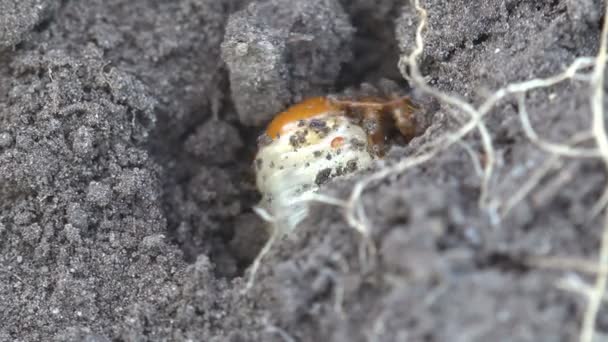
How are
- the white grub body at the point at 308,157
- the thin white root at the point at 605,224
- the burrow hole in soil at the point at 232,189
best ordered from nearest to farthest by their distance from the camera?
the thin white root at the point at 605,224
the white grub body at the point at 308,157
the burrow hole in soil at the point at 232,189

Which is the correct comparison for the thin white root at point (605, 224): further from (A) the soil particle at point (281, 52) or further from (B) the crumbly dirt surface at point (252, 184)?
(A) the soil particle at point (281, 52)

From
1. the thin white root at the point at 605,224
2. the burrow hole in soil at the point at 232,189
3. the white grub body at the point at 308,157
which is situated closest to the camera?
the thin white root at the point at 605,224

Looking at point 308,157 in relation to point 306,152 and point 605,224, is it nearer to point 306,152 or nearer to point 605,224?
point 306,152

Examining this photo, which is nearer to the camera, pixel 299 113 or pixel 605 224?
pixel 605 224

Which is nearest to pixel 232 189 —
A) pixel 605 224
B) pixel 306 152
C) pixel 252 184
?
pixel 252 184

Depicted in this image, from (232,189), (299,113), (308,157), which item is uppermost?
(299,113)

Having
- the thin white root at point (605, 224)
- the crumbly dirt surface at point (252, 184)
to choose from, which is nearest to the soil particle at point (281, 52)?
the crumbly dirt surface at point (252, 184)

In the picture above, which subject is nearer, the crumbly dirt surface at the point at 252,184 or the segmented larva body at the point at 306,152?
the crumbly dirt surface at the point at 252,184
